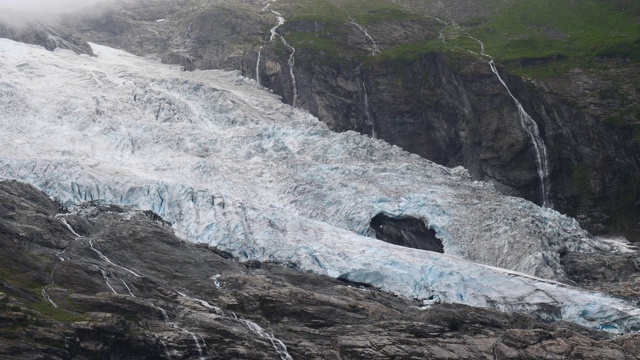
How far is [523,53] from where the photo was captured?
75375mm

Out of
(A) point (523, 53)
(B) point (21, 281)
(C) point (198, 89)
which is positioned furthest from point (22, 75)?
(A) point (523, 53)

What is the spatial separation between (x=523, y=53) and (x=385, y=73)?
12.8 metres

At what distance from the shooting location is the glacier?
46812 millimetres

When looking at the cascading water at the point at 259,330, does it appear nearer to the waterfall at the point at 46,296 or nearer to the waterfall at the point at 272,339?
the waterfall at the point at 272,339

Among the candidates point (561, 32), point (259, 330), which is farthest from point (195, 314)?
point (561, 32)

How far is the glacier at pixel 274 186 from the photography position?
46.8 metres

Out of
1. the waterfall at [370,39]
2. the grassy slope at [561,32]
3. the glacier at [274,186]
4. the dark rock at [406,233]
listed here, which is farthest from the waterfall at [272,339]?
the waterfall at [370,39]

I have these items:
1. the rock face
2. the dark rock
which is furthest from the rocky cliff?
the rock face

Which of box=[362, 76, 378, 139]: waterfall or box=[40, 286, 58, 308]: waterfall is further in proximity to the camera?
box=[362, 76, 378, 139]: waterfall

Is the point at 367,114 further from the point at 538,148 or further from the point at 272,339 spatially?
the point at 272,339

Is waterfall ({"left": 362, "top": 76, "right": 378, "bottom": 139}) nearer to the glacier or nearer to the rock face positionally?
the glacier

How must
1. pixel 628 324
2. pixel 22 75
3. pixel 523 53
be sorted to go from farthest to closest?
pixel 523 53 < pixel 22 75 < pixel 628 324

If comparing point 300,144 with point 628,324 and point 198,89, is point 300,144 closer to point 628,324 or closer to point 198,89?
point 198,89

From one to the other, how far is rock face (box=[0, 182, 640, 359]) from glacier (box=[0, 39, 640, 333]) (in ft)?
13.5
